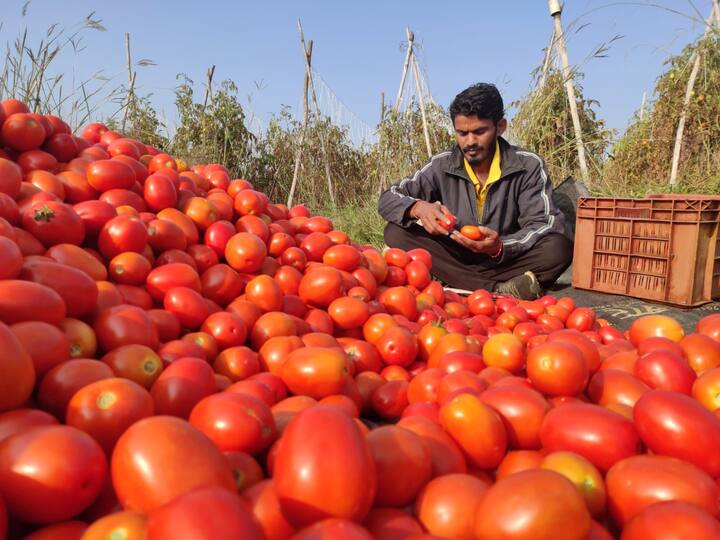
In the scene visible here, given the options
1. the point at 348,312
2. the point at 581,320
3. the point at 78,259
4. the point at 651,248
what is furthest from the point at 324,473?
the point at 651,248

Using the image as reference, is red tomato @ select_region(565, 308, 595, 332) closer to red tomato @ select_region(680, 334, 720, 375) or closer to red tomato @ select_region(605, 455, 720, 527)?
red tomato @ select_region(680, 334, 720, 375)

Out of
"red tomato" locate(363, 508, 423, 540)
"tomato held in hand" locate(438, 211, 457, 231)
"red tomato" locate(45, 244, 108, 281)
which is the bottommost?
"red tomato" locate(363, 508, 423, 540)

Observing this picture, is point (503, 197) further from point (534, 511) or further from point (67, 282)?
point (534, 511)

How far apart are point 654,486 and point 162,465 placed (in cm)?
82

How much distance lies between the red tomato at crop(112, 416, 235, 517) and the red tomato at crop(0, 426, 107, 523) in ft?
0.20

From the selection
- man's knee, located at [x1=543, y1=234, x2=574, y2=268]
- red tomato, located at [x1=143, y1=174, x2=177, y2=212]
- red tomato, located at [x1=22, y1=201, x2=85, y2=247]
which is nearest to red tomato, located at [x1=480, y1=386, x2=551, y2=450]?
red tomato, located at [x1=22, y1=201, x2=85, y2=247]

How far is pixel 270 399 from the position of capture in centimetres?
135

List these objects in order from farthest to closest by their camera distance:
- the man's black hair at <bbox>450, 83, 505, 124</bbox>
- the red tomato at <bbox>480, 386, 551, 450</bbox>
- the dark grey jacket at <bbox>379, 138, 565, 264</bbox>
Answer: the dark grey jacket at <bbox>379, 138, 565, 264</bbox>, the man's black hair at <bbox>450, 83, 505, 124</bbox>, the red tomato at <bbox>480, 386, 551, 450</bbox>

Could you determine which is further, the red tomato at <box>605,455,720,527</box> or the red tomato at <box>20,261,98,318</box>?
the red tomato at <box>20,261,98,318</box>

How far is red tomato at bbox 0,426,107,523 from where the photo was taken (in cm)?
81

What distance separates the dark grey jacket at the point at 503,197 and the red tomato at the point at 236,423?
3411 mm

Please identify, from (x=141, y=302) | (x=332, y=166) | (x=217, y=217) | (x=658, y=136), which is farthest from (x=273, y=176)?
(x=141, y=302)

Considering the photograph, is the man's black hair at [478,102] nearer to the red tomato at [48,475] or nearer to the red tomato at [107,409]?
the red tomato at [107,409]

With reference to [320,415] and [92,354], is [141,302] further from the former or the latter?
[320,415]
